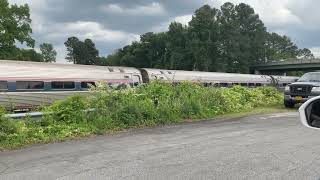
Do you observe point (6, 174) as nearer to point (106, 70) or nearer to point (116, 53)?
point (106, 70)

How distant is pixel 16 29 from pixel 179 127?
50.2 m

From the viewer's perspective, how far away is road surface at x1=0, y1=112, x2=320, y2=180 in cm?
787

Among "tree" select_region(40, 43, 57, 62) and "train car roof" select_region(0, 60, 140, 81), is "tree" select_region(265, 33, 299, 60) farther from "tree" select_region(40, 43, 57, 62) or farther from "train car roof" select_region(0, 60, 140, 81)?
"train car roof" select_region(0, 60, 140, 81)

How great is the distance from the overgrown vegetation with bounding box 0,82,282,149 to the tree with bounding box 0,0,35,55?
44.0m

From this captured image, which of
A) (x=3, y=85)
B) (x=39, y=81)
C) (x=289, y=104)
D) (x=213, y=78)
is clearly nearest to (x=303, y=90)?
(x=289, y=104)

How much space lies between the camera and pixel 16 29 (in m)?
60.8

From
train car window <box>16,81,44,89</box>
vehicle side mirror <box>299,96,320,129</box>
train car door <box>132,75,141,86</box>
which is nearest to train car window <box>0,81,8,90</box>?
train car window <box>16,81,44,89</box>

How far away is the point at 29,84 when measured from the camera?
26141 millimetres

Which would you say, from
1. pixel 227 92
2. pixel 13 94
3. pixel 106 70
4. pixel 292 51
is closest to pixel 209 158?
pixel 227 92

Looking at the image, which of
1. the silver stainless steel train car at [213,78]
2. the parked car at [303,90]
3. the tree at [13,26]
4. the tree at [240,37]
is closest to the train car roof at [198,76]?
the silver stainless steel train car at [213,78]

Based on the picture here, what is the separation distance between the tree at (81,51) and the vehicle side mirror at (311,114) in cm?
13822

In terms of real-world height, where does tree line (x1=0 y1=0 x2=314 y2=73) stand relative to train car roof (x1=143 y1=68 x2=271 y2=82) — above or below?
above

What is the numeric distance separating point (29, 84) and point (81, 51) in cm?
11461

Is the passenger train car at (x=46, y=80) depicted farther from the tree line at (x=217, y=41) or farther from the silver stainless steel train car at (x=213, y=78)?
the tree line at (x=217, y=41)
